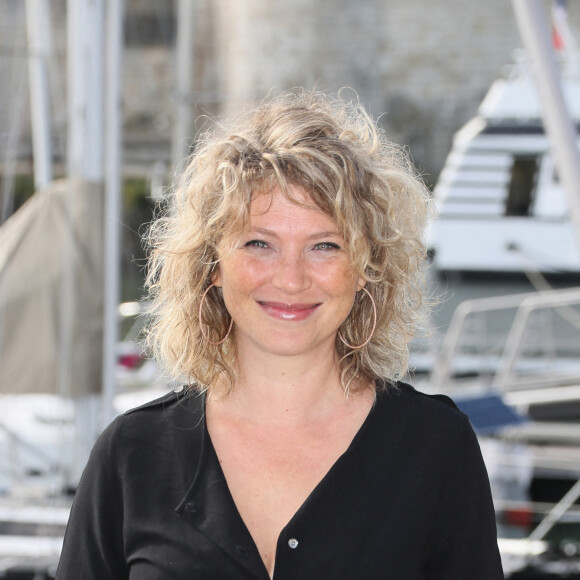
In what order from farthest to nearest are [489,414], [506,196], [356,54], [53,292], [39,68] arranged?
1. [356,54]
2. [506,196]
3. [39,68]
4. [489,414]
5. [53,292]

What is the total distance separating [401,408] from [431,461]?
0.09 meters

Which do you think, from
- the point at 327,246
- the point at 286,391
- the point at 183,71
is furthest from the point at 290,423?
the point at 183,71

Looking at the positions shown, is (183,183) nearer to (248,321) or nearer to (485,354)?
(248,321)

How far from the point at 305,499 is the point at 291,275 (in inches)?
11.6

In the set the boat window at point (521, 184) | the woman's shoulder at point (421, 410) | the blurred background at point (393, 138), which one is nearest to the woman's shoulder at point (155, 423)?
the woman's shoulder at point (421, 410)

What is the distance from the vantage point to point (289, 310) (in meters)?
1.33

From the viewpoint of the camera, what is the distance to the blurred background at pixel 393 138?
10.9 feet

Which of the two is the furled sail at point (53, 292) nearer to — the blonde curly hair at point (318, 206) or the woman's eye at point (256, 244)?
the blonde curly hair at point (318, 206)

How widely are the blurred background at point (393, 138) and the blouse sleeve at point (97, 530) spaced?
55cm

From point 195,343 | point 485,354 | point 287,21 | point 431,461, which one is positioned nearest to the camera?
point 431,461

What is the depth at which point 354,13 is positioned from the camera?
46.6 feet

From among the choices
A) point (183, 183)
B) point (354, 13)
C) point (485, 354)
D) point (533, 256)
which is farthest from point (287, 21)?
point (183, 183)

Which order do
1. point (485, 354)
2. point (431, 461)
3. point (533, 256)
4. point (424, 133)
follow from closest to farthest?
point (431, 461) → point (485, 354) → point (533, 256) → point (424, 133)

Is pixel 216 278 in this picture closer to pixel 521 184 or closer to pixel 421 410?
pixel 421 410
